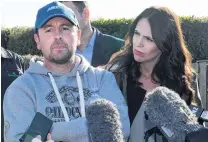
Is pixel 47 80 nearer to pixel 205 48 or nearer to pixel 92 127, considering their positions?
pixel 92 127

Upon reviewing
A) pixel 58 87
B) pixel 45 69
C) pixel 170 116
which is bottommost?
pixel 170 116

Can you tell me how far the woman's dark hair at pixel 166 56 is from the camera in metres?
3.28

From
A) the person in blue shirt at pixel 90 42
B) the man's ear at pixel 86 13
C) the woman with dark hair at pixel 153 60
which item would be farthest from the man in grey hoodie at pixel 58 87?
the man's ear at pixel 86 13

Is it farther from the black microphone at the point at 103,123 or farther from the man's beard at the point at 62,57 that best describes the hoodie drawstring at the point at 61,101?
the black microphone at the point at 103,123

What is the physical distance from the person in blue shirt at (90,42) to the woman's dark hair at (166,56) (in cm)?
67

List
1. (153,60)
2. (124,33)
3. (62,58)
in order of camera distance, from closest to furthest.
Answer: (62,58) < (153,60) < (124,33)

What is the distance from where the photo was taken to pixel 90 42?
4316 millimetres

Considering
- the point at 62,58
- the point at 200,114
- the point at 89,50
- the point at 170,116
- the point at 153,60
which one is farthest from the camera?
the point at 89,50

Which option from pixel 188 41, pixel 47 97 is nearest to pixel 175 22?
pixel 47 97

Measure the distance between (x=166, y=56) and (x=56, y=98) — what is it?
1.23 meters

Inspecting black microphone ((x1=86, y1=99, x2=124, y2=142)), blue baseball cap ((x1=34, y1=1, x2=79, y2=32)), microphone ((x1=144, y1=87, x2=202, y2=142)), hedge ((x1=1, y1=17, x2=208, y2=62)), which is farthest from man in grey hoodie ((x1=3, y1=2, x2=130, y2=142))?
hedge ((x1=1, y1=17, x2=208, y2=62))

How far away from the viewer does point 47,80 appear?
255 centimetres

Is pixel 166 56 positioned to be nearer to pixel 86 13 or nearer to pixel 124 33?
pixel 86 13

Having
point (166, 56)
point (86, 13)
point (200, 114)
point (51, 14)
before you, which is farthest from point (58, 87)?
point (86, 13)
